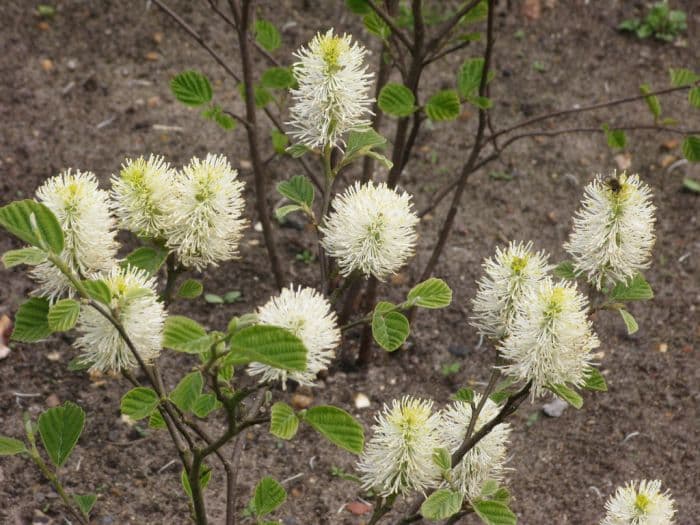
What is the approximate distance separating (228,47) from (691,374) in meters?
1.97

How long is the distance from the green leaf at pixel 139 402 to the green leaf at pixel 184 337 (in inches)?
7.0

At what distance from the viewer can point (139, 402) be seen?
1218 millimetres

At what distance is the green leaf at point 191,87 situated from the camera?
72.5 inches

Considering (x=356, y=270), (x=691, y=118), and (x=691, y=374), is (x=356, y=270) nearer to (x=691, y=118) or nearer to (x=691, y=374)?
(x=691, y=374)

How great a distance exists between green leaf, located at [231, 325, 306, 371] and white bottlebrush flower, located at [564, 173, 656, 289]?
573 millimetres

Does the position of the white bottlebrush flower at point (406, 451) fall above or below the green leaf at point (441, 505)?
above

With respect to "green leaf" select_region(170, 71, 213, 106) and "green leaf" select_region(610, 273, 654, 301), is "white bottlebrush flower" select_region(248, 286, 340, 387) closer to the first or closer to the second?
"green leaf" select_region(610, 273, 654, 301)

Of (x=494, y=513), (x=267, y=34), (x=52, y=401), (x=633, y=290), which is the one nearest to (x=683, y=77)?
(x=633, y=290)

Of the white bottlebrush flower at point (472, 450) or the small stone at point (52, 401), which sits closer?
the white bottlebrush flower at point (472, 450)

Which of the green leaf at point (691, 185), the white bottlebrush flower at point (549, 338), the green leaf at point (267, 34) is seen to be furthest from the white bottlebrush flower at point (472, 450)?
the green leaf at point (691, 185)

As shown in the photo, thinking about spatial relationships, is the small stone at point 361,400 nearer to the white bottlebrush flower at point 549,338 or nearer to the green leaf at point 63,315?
the white bottlebrush flower at point 549,338

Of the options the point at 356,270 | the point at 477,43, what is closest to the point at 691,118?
the point at 477,43

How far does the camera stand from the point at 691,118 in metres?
3.31

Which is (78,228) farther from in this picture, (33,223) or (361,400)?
(361,400)
